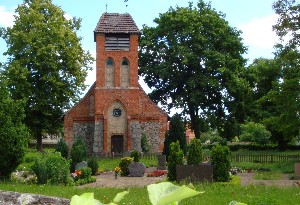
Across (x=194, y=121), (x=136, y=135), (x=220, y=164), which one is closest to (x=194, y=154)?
(x=220, y=164)

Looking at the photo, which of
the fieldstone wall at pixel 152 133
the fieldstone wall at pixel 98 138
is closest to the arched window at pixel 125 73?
the fieldstone wall at pixel 152 133

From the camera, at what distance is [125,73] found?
1416 inches

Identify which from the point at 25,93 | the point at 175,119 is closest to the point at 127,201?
the point at 175,119

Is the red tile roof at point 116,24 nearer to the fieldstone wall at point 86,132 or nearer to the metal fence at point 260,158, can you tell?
the fieldstone wall at point 86,132

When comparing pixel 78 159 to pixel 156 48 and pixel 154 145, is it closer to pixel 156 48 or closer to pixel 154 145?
pixel 154 145

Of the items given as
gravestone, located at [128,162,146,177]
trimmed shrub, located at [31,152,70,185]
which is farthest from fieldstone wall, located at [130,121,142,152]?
trimmed shrub, located at [31,152,70,185]

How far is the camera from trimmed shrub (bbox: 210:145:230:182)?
1847cm

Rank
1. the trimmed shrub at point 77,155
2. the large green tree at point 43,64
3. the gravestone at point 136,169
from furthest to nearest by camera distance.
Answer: the large green tree at point 43,64, the trimmed shrub at point 77,155, the gravestone at point 136,169

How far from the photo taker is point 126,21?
36.3m

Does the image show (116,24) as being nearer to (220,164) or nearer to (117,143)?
(117,143)

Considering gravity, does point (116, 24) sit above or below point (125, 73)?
above

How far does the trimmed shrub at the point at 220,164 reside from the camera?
1847cm

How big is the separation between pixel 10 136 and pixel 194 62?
2164 centimetres

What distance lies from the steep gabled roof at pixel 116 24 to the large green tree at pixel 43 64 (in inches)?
96.3
